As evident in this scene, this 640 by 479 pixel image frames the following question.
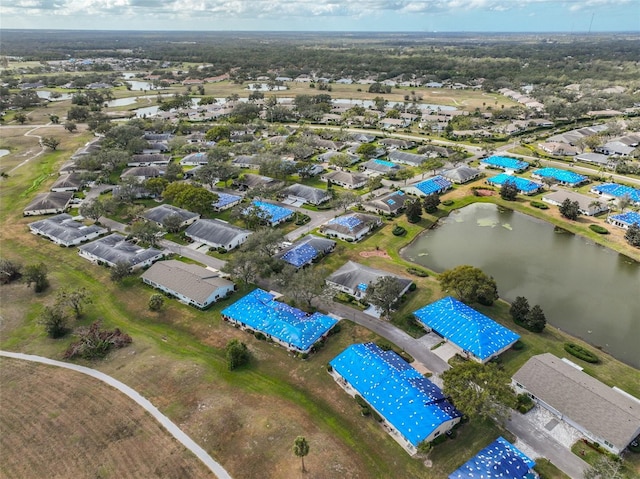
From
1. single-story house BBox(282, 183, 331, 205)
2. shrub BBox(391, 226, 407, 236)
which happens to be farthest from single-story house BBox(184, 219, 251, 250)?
shrub BBox(391, 226, 407, 236)

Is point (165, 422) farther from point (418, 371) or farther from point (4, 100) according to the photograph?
point (4, 100)

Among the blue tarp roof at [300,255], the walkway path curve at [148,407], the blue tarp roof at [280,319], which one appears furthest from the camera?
the blue tarp roof at [300,255]

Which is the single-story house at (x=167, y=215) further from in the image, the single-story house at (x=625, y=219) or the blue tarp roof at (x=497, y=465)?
the single-story house at (x=625, y=219)

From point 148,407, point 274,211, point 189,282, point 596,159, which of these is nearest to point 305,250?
point 274,211

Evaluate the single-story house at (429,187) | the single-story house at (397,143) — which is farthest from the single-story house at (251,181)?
the single-story house at (397,143)

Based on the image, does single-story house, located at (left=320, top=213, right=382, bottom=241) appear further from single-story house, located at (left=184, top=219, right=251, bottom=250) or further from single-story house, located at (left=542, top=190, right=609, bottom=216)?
single-story house, located at (left=542, top=190, right=609, bottom=216)
